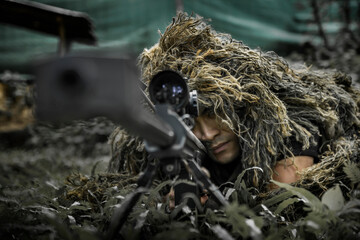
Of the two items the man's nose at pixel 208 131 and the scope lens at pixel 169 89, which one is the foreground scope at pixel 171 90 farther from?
the man's nose at pixel 208 131

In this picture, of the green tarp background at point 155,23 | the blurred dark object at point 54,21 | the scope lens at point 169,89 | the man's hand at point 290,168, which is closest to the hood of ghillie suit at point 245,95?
the man's hand at point 290,168

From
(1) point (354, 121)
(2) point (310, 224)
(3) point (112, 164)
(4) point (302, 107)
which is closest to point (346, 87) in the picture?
(1) point (354, 121)

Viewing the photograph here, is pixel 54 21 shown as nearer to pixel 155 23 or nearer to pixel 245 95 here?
pixel 155 23

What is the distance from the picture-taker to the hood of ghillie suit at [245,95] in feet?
6.27

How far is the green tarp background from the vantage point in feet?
17.6

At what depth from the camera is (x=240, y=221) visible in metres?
1.21

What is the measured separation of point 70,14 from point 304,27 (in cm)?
422

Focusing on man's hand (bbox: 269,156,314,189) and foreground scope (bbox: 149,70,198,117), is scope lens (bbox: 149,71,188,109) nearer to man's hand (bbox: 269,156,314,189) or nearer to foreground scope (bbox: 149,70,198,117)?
foreground scope (bbox: 149,70,198,117)

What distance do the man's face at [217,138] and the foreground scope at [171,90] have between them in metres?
0.87

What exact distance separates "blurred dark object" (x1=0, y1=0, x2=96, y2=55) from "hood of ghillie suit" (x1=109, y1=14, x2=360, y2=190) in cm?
227

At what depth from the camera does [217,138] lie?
6.84 feet

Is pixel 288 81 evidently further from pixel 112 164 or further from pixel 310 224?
pixel 112 164

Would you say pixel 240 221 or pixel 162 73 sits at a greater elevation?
pixel 162 73

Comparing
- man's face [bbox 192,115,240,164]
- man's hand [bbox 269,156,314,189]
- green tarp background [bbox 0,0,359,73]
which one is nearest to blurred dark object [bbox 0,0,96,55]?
green tarp background [bbox 0,0,359,73]
